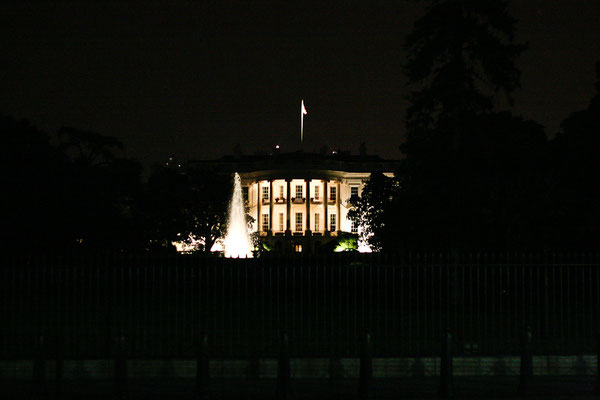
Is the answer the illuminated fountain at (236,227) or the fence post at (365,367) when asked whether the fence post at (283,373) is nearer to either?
the fence post at (365,367)

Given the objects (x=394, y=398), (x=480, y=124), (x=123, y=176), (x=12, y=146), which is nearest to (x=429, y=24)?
(x=480, y=124)

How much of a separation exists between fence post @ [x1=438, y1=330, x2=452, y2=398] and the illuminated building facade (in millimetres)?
78781

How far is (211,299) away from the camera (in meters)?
16.4

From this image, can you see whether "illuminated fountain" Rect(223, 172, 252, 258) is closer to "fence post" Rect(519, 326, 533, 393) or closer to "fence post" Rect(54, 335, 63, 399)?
"fence post" Rect(54, 335, 63, 399)

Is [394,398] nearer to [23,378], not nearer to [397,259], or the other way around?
[397,259]

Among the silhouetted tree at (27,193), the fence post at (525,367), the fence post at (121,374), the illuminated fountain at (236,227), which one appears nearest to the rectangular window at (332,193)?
the illuminated fountain at (236,227)

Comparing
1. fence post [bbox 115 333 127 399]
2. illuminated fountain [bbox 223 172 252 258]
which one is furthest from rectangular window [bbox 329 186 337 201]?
fence post [bbox 115 333 127 399]

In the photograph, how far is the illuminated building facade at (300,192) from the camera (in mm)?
92375

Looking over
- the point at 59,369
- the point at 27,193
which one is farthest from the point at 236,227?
the point at 59,369

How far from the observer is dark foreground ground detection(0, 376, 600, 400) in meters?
11.2

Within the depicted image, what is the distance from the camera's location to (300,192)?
3760 inches

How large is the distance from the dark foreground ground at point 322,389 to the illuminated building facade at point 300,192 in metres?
77.5

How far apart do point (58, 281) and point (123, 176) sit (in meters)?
→ 25.7

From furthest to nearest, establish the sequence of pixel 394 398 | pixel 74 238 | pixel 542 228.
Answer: pixel 74 238 < pixel 542 228 < pixel 394 398
